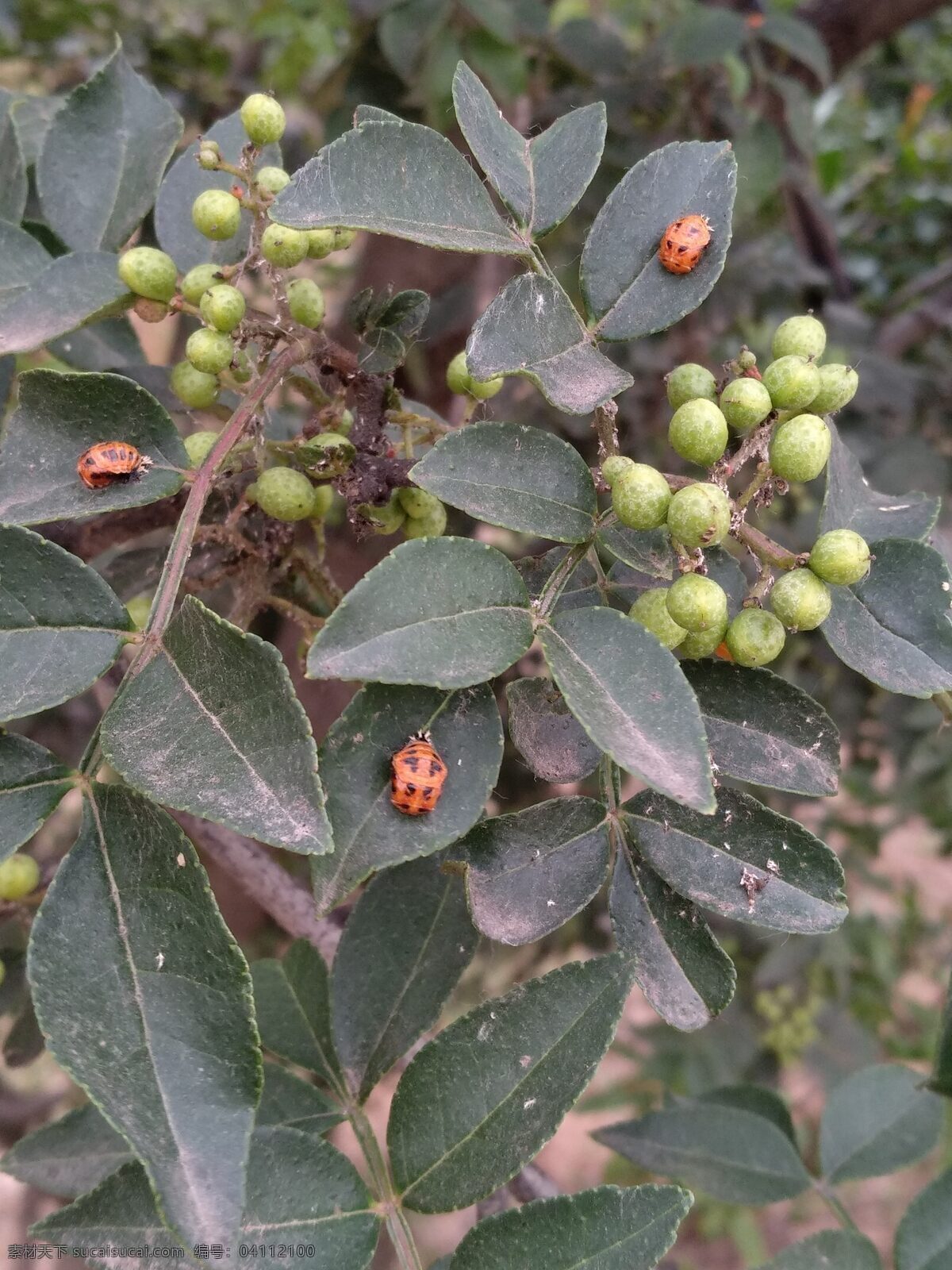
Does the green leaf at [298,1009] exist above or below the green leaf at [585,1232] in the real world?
below

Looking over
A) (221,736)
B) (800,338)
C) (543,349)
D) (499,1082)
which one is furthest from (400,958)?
(800,338)

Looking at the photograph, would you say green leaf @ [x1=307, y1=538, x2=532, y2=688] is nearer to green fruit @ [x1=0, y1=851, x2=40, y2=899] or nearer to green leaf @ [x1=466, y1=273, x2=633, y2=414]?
green leaf @ [x1=466, y1=273, x2=633, y2=414]

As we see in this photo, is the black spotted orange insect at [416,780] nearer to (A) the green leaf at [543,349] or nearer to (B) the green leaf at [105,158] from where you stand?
(A) the green leaf at [543,349]

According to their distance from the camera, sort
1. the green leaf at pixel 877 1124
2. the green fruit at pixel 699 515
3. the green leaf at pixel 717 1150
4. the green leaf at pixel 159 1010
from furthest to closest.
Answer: the green leaf at pixel 877 1124 → the green leaf at pixel 717 1150 → the green fruit at pixel 699 515 → the green leaf at pixel 159 1010

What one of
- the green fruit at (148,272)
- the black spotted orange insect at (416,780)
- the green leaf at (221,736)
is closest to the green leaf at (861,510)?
the black spotted orange insect at (416,780)

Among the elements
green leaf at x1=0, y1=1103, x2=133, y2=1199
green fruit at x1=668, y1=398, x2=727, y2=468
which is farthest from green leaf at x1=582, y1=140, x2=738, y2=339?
green leaf at x1=0, y1=1103, x2=133, y2=1199

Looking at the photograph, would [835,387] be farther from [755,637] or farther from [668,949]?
[668,949]
